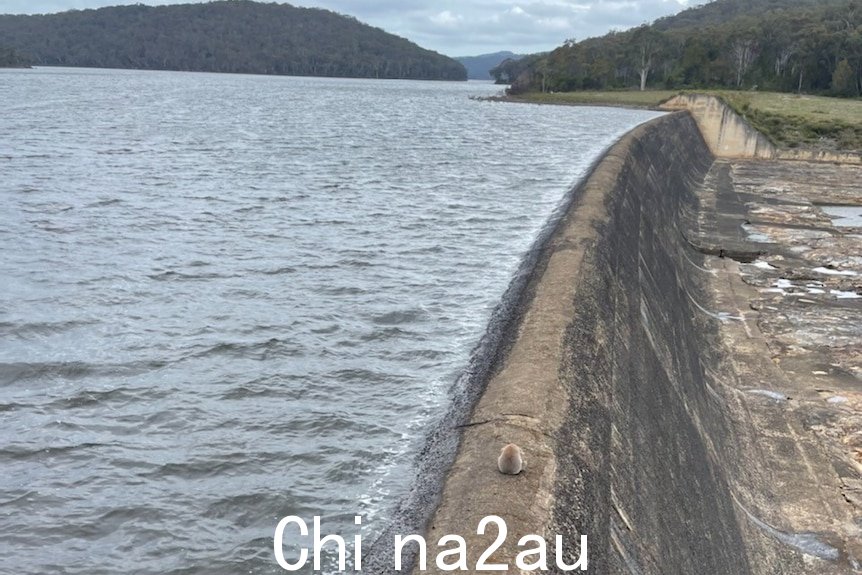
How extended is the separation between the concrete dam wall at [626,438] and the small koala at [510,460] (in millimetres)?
64

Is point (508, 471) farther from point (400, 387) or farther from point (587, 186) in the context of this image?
point (587, 186)

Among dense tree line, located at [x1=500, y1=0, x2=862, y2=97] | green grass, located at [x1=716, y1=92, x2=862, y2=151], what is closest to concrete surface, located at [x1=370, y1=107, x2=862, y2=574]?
green grass, located at [x1=716, y1=92, x2=862, y2=151]

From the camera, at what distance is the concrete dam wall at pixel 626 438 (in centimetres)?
447

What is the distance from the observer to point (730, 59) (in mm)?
91812

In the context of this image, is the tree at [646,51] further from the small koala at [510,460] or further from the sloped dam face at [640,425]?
the small koala at [510,460]

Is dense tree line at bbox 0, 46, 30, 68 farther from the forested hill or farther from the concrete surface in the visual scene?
the concrete surface

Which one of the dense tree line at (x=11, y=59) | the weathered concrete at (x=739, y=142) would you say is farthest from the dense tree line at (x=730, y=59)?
the dense tree line at (x=11, y=59)

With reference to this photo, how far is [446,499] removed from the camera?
4523 mm

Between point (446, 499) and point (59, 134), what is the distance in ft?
97.0

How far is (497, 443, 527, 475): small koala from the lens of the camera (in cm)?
436

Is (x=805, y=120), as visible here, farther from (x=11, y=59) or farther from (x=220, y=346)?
(x=11, y=59)

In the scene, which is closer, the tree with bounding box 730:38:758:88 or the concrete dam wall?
the concrete dam wall

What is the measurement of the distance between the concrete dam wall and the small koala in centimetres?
6

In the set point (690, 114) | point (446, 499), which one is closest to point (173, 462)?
point (446, 499)
